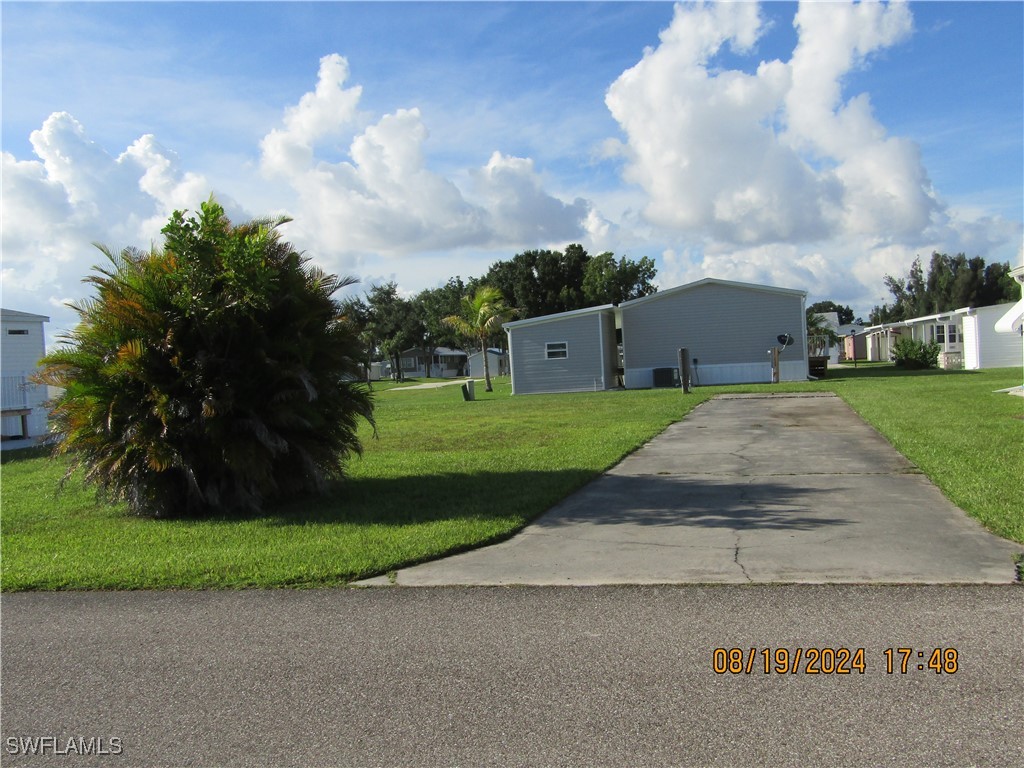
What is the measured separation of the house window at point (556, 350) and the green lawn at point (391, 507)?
15.9m

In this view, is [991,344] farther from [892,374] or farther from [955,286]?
[955,286]

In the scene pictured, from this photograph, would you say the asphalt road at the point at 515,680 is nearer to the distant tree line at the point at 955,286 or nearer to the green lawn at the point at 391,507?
the green lawn at the point at 391,507

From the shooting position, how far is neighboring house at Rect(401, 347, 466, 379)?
289 ft

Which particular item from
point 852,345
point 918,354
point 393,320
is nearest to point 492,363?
point 393,320

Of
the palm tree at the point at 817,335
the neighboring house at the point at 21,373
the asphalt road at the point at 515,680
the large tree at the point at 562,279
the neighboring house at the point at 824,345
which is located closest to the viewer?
the asphalt road at the point at 515,680

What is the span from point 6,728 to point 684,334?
31063 millimetres

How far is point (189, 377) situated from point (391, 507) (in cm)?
257

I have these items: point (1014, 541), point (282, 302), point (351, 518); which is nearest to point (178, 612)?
point (351, 518)

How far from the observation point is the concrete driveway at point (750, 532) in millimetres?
5906

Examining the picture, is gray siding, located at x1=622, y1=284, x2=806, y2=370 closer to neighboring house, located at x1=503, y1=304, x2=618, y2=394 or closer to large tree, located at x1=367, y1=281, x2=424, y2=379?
Answer: neighboring house, located at x1=503, y1=304, x2=618, y2=394

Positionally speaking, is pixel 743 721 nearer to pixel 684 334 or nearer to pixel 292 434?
pixel 292 434

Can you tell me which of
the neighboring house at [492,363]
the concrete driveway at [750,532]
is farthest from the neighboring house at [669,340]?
the neighboring house at [492,363]

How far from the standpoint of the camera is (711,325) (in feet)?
108

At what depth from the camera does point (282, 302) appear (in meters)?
9.09
